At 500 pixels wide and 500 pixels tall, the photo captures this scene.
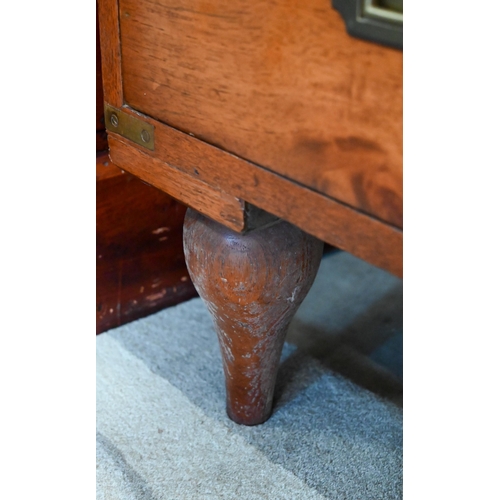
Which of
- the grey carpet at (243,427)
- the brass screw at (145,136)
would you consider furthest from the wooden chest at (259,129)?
the grey carpet at (243,427)

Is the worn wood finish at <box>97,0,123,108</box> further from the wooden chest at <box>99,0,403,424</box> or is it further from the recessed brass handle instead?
the recessed brass handle

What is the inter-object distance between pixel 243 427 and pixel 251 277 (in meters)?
0.30

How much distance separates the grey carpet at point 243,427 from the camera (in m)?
0.93

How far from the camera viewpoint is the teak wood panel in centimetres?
52

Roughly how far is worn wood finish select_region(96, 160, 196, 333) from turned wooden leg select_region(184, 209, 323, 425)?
1.09ft

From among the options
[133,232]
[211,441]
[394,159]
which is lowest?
[211,441]

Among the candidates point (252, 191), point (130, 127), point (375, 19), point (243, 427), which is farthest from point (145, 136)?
point (243, 427)

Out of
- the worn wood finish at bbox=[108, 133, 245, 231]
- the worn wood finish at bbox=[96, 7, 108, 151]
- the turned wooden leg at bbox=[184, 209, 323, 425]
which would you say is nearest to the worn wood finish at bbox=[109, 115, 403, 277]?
the worn wood finish at bbox=[108, 133, 245, 231]

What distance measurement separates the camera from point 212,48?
63 cm

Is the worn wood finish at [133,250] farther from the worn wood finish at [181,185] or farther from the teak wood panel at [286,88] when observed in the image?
the teak wood panel at [286,88]

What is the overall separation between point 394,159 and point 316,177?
0.27 feet

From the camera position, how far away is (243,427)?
3.41 ft
